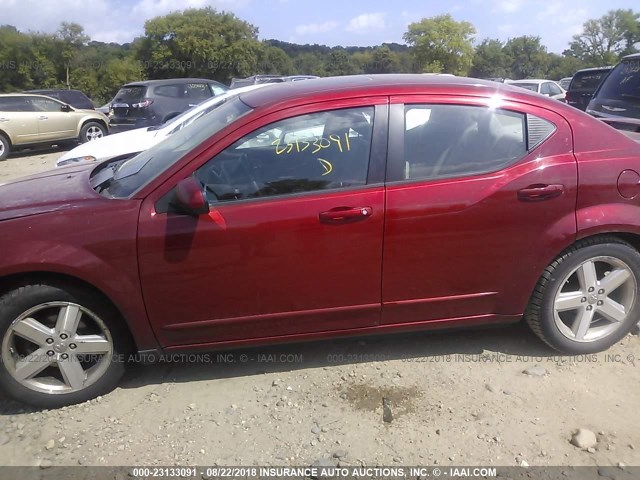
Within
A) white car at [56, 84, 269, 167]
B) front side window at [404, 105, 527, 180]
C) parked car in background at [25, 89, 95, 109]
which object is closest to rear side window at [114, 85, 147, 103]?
parked car in background at [25, 89, 95, 109]

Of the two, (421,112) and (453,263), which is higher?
(421,112)

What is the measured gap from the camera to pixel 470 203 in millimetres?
2939

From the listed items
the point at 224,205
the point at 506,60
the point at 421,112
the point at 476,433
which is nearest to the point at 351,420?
the point at 476,433

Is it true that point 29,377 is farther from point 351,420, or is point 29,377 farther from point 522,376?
point 522,376

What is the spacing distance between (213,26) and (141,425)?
63.0 metres

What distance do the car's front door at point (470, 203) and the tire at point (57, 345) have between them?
1522mm

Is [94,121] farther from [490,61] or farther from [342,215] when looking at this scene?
[490,61]

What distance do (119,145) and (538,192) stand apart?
5301 millimetres

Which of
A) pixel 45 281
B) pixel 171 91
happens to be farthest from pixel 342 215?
pixel 171 91

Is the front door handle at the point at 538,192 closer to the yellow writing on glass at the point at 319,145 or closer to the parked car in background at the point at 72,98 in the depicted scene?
the yellow writing on glass at the point at 319,145

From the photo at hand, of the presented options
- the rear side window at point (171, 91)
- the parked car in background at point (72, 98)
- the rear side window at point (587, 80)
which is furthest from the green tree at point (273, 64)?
the rear side window at point (171, 91)

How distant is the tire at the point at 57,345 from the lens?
9.05 feet

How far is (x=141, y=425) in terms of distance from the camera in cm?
282

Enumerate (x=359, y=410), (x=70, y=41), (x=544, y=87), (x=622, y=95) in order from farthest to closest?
(x=70, y=41) < (x=544, y=87) < (x=622, y=95) < (x=359, y=410)
